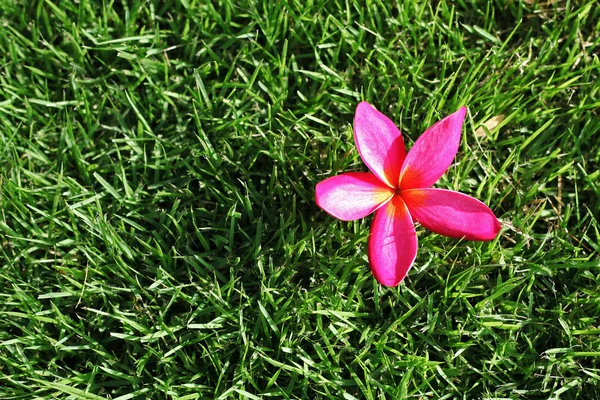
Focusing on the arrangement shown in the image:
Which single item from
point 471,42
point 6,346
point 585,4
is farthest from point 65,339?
point 585,4

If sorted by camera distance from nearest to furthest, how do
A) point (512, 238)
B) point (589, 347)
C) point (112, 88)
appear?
point (589, 347) → point (512, 238) → point (112, 88)

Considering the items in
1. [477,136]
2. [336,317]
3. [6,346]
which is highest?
[477,136]

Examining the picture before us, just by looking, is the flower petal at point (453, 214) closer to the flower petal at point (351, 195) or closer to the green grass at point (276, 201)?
the flower petal at point (351, 195)

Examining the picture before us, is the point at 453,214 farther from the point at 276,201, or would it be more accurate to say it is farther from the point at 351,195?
the point at 276,201

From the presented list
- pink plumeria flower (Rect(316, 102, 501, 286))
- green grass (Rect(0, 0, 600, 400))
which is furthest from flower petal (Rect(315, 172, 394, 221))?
green grass (Rect(0, 0, 600, 400))

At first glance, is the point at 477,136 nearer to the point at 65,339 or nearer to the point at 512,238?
the point at 512,238

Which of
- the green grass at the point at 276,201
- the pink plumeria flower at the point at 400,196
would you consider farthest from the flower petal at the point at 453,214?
the green grass at the point at 276,201

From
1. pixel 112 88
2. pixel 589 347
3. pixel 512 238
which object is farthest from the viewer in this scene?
pixel 112 88
